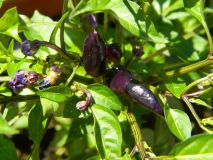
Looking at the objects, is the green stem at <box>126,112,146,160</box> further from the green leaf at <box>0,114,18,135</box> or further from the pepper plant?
the green leaf at <box>0,114,18,135</box>

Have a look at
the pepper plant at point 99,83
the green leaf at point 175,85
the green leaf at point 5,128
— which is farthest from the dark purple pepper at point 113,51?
the green leaf at point 5,128

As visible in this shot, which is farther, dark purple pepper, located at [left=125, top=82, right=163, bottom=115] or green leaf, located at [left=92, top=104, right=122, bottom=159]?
dark purple pepper, located at [left=125, top=82, right=163, bottom=115]

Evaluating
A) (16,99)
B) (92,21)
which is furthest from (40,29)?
(16,99)

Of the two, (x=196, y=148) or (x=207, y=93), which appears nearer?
(x=196, y=148)

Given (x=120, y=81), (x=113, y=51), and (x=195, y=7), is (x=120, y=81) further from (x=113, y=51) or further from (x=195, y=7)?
(x=195, y=7)

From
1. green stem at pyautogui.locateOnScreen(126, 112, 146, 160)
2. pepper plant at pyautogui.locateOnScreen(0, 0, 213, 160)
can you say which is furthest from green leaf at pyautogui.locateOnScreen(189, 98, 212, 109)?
green stem at pyautogui.locateOnScreen(126, 112, 146, 160)

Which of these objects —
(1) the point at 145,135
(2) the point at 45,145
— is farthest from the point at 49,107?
(2) the point at 45,145

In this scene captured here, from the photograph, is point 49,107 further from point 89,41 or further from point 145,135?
point 145,135
